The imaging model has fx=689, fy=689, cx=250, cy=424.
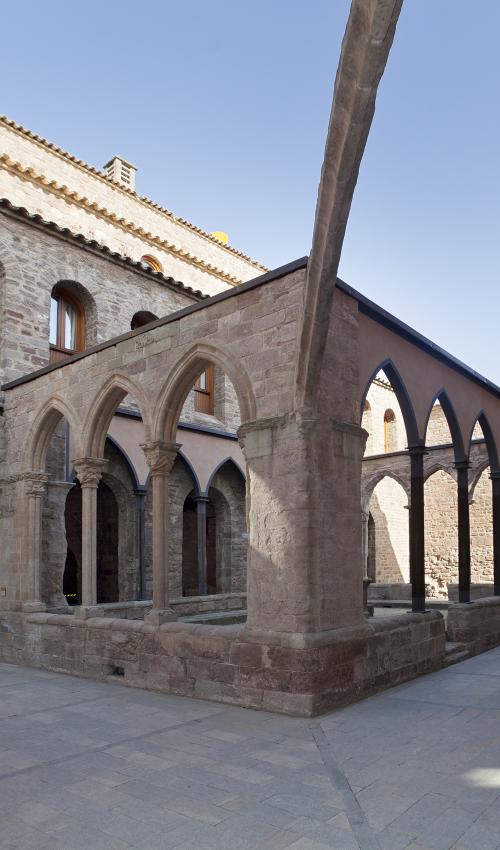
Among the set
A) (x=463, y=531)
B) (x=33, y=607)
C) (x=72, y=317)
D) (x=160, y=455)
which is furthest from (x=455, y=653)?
(x=72, y=317)

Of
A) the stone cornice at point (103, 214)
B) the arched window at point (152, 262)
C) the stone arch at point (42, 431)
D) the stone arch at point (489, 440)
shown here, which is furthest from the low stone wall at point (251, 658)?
the arched window at point (152, 262)

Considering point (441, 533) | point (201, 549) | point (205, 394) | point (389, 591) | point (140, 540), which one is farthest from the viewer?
point (441, 533)

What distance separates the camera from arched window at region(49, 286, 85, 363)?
1125 centimetres

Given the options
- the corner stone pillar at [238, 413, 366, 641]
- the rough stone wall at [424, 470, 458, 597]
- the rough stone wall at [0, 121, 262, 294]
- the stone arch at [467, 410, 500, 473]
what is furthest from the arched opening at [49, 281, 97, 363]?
the rough stone wall at [424, 470, 458, 597]

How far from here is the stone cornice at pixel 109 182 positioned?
14336 mm

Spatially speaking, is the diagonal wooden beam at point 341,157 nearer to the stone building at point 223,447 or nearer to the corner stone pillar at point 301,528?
the stone building at point 223,447

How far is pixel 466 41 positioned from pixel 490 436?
7.22m

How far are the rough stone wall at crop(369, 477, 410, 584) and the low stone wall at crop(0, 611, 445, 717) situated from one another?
11.7 meters

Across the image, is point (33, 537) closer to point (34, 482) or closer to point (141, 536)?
point (34, 482)

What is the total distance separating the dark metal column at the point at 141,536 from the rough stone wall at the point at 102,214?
5992mm

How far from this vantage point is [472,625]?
8.20m

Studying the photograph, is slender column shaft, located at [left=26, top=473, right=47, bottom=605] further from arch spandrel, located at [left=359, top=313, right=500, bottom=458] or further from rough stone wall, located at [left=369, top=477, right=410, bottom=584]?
rough stone wall, located at [left=369, top=477, right=410, bottom=584]

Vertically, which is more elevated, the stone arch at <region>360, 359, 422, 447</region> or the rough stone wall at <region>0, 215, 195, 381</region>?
the rough stone wall at <region>0, 215, 195, 381</region>

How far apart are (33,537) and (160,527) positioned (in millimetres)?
2681
